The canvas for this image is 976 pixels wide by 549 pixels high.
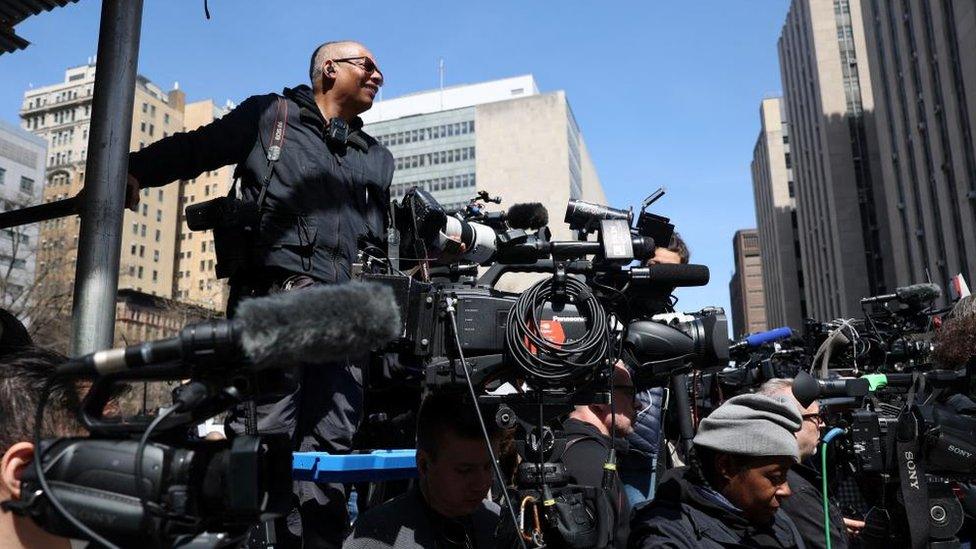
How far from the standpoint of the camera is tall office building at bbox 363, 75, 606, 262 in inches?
2675

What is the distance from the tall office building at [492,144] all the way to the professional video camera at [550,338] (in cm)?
5374

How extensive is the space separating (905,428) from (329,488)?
2.59 meters

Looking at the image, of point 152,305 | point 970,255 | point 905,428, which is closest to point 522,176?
point 152,305

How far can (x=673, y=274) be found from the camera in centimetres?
268

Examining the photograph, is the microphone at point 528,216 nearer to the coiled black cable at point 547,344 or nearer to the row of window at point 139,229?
the coiled black cable at point 547,344

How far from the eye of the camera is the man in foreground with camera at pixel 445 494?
264 centimetres

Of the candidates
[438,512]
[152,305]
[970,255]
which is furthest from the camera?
[152,305]

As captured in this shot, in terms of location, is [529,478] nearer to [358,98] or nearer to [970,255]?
[358,98]

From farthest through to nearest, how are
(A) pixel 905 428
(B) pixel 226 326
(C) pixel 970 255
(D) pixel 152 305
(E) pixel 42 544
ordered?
(D) pixel 152 305 < (C) pixel 970 255 < (A) pixel 905 428 < (E) pixel 42 544 < (B) pixel 226 326

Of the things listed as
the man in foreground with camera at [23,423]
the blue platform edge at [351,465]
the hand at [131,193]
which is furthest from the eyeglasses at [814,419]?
the man in foreground with camera at [23,423]

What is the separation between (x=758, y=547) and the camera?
306 centimetres

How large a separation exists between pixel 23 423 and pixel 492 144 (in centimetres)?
7033

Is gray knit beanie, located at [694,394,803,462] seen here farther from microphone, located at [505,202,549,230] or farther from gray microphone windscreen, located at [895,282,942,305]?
gray microphone windscreen, located at [895,282,942,305]

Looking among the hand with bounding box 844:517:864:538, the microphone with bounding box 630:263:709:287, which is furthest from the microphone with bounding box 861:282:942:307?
the microphone with bounding box 630:263:709:287
